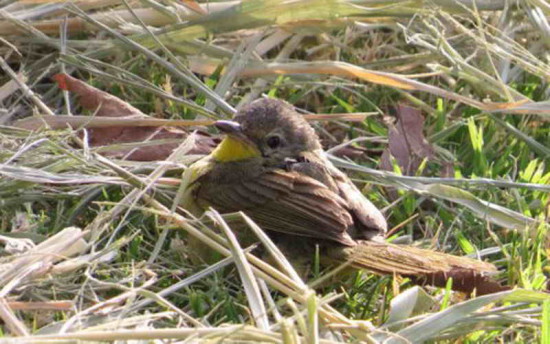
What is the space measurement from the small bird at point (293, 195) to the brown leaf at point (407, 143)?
0.59 meters

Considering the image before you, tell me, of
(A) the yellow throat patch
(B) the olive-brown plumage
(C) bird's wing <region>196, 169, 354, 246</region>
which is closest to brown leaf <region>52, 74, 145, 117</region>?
(A) the yellow throat patch

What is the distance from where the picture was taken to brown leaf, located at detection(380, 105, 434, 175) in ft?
20.4

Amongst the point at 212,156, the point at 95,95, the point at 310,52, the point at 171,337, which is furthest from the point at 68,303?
the point at 310,52

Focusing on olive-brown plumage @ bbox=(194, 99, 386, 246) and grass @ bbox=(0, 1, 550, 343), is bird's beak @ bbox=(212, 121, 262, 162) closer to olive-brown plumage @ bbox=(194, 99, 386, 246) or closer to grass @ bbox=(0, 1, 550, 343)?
olive-brown plumage @ bbox=(194, 99, 386, 246)

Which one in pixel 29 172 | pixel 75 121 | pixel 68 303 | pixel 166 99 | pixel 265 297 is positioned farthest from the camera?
pixel 166 99

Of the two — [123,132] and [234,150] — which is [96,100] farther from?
[234,150]

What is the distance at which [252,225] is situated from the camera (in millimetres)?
4574

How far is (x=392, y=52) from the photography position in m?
7.17

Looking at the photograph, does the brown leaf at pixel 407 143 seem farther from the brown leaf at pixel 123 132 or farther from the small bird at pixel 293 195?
the brown leaf at pixel 123 132

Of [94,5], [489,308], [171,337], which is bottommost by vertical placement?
[489,308]

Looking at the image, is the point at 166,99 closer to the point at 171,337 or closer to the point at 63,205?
the point at 63,205

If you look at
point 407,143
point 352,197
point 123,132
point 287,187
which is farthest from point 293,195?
point 407,143

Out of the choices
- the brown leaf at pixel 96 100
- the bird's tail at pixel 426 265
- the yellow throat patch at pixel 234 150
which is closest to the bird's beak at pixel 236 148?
the yellow throat patch at pixel 234 150

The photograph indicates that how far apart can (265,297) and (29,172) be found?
129cm
